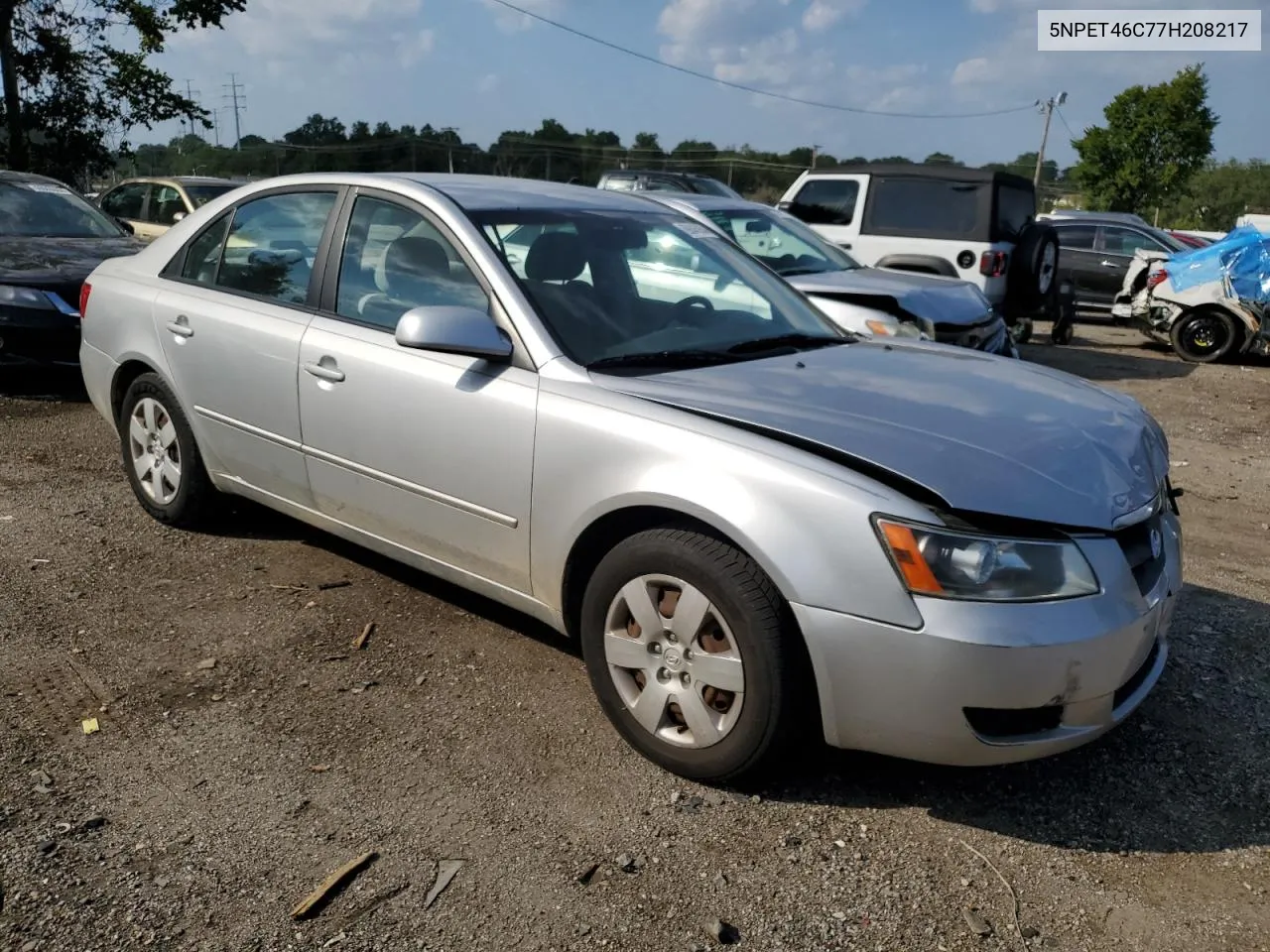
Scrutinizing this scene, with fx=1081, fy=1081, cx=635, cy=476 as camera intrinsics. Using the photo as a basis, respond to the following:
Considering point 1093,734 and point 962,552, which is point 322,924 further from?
point 1093,734

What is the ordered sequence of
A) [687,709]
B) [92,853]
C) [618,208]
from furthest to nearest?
[618,208] → [687,709] → [92,853]

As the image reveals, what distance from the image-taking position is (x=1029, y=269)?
10609 mm

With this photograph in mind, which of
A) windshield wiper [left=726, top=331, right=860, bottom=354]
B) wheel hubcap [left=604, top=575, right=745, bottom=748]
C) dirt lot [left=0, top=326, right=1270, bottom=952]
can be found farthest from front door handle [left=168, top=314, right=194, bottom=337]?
wheel hubcap [left=604, top=575, right=745, bottom=748]

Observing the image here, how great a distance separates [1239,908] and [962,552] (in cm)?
108

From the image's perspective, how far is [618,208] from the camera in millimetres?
4227

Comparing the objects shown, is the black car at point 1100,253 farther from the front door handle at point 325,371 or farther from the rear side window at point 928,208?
the front door handle at point 325,371

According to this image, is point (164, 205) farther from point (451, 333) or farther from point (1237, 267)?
point (1237, 267)

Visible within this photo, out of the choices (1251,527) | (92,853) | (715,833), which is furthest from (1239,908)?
(1251,527)

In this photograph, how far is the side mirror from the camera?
328 centimetres

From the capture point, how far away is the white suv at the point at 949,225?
34.6 ft

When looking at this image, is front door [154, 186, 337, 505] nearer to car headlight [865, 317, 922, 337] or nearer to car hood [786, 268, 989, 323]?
car hood [786, 268, 989, 323]

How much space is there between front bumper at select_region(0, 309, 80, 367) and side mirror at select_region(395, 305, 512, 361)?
5262 millimetres

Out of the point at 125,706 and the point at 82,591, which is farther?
the point at 82,591

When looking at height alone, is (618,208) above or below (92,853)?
above
